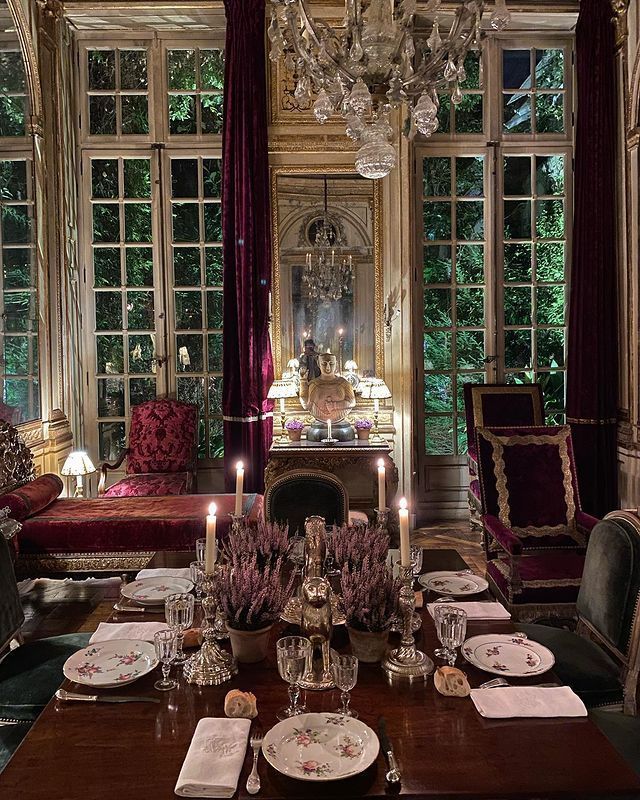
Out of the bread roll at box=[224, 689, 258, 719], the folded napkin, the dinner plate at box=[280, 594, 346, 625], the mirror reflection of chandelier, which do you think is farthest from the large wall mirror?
the bread roll at box=[224, 689, 258, 719]

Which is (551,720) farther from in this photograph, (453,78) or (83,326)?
(83,326)

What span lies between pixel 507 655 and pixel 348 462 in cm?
302

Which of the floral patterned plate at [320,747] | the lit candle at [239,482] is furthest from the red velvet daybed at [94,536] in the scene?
the floral patterned plate at [320,747]

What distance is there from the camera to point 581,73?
5.21 m

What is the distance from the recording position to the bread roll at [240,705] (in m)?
1.47

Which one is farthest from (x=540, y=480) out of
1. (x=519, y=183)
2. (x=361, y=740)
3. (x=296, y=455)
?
(x=519, y=183)

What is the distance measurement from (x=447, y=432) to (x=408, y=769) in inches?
180

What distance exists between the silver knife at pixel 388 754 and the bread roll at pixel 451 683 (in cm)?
19

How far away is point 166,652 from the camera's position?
1620 mm

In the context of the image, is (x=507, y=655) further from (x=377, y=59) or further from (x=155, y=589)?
(x=377, y=59)

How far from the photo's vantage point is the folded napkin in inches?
79.6

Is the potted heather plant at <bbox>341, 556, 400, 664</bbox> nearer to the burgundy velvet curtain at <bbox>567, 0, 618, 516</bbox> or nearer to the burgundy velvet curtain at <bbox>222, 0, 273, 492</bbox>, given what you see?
the burgundy velvet curtain at <bbox>222, 0, 273, 492</bbox>

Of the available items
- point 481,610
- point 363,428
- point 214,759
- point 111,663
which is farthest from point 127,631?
point 363,428

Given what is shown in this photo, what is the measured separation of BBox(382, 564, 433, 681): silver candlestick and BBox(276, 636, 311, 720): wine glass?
10.0 inches
